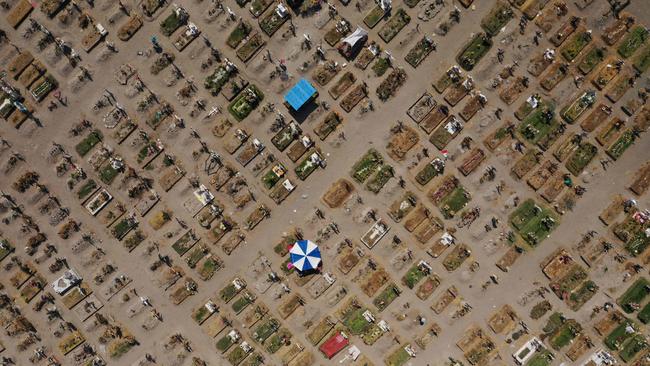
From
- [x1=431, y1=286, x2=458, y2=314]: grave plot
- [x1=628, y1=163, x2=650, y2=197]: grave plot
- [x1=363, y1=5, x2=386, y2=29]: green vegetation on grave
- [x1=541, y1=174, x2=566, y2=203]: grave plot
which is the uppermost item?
[x1=363, y1=5, x2=386, y2=29]: green vegetation on grave

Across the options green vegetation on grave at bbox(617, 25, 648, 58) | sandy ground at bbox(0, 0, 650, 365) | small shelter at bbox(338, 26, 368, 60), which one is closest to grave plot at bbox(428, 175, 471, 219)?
sandy ground at bbox(0, 0, 650, 365)

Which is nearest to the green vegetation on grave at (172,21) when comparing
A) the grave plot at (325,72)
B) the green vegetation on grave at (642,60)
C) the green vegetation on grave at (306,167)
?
the grave plot at (325,72)

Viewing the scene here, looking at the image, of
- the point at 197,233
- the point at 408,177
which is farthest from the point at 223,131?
the point at 408,177

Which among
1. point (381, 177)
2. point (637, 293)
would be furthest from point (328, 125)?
point (637, 293)

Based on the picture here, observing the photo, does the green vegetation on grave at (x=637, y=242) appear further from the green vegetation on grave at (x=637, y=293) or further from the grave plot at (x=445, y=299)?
the grave plot at (x=445, y=299)

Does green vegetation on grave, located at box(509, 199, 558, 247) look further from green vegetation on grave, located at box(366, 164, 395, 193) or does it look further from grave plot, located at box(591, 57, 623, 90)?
grave plot, located at box(591, 57, 623, 90)

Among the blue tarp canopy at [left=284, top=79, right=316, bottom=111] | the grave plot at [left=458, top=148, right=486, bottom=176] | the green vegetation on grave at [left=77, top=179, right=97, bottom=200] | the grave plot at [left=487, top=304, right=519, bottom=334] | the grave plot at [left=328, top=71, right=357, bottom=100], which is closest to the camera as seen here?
the blue tarp canopy at [left=284, top=79, right=316, bottom=111]
